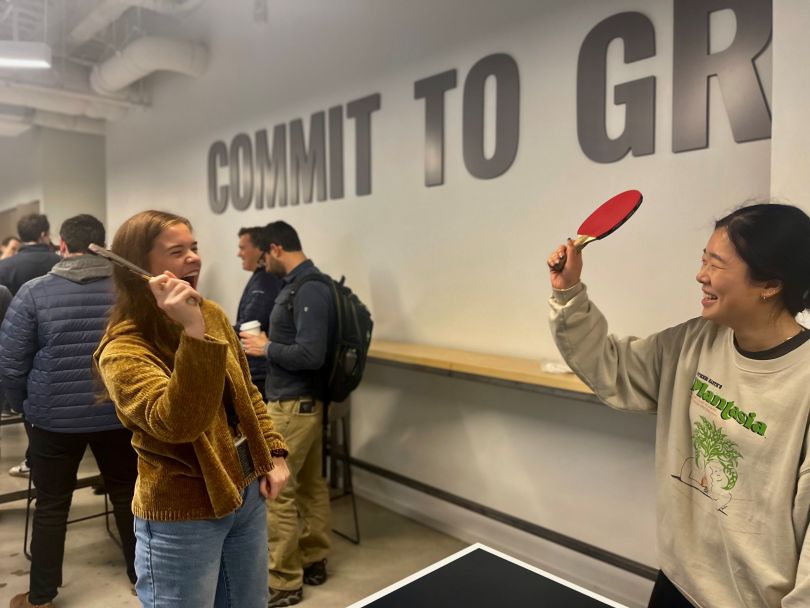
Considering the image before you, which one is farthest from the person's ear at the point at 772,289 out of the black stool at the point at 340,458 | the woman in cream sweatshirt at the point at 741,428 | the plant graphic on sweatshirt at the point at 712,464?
the black stool at the point at 340,458

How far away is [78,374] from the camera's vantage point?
2496 millimetres

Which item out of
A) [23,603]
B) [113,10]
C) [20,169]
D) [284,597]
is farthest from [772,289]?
[20,169]

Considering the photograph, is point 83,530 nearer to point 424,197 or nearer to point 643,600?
point 424,197

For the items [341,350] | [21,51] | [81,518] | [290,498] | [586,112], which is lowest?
[81,518]

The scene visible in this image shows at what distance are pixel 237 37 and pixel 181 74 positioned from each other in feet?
3.79

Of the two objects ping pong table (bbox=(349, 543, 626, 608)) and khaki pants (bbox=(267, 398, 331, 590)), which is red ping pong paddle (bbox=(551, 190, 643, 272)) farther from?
khaki pants (bbox=(267, 398, 331, 590))

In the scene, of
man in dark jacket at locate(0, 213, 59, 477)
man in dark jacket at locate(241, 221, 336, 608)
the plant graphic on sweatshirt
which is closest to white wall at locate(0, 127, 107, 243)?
man in dark jacket at locate(0, 213, 59, 477)

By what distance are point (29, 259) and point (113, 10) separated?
100.0 inches

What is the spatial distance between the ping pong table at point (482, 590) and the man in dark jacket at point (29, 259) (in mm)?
2998

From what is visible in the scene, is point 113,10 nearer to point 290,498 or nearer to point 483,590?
point 290,498

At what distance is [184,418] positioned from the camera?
1.24 meters

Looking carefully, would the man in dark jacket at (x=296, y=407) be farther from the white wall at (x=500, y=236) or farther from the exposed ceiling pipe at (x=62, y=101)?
the exposed ceiling pipe at (x=62, y=101)

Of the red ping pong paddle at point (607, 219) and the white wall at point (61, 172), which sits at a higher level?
the white wall at point (61, 172)

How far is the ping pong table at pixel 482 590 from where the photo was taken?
129 cm
